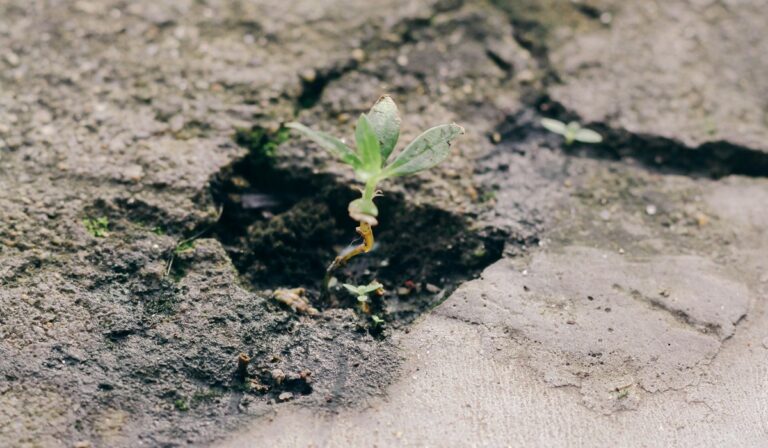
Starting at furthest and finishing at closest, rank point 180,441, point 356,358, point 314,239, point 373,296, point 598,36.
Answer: point 598,36 < point 314,239 < point 373,296 < point 356,358 < point 180,441

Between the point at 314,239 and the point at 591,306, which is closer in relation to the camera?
the point at 591,306

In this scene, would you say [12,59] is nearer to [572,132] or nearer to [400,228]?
[400,228]

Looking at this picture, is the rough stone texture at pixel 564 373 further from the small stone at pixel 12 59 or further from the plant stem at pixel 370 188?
the small stone at pixel 12 59

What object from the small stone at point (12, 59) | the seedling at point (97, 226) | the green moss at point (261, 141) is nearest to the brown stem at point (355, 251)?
the green moss at point (261, 141)

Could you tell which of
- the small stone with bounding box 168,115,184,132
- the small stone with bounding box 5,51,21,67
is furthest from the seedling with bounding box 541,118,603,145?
the small stone with bounding box 5,51,21,67

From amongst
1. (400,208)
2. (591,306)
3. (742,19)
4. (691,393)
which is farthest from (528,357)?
(742,19)

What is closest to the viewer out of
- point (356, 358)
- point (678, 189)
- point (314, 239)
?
point (356, 358)

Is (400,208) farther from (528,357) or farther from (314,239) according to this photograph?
(528,357)
